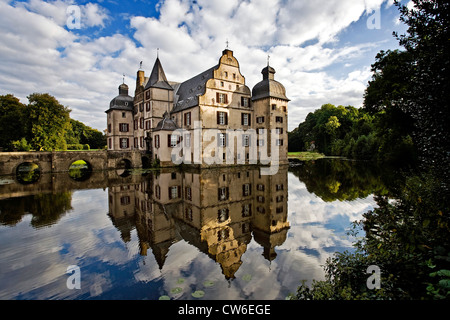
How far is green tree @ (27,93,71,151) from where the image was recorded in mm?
33094

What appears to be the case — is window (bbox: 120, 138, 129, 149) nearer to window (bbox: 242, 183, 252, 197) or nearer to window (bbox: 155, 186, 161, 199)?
window (bbox: 155, 186, 161, 199)

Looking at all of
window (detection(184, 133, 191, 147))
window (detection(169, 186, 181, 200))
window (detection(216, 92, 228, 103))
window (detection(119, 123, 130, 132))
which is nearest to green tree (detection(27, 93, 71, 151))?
window (detection(119, 123, 130, 132))

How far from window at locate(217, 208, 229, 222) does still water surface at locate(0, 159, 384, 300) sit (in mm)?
43

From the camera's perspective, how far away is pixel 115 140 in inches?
1358

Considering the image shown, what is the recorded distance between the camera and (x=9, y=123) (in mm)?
37156

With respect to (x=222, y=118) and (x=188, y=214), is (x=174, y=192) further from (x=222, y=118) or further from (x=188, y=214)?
(x=222, y=118)

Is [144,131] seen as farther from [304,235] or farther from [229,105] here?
[304,235]

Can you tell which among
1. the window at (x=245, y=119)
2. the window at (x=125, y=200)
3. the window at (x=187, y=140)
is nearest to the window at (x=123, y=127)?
the window at (x=187, y=140)

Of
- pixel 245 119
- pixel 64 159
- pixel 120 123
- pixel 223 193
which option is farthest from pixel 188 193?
pixel 120 123

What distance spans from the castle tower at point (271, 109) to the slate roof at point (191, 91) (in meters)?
6.40

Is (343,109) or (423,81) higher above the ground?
(343,109)
